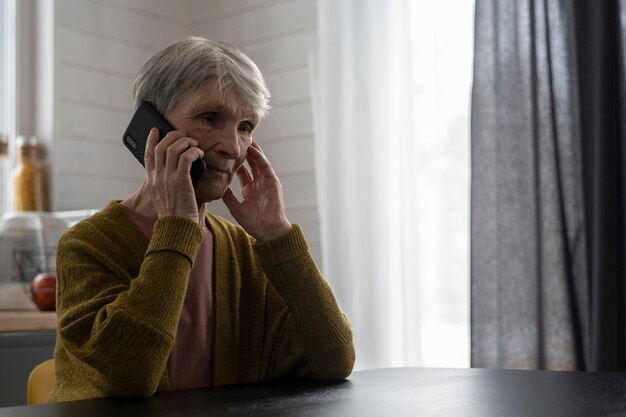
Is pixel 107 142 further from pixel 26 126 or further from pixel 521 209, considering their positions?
pixel 521 209

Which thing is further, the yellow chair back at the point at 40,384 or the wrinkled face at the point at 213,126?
the yellow chair back at the point at 40,384

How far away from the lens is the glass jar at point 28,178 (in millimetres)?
2975

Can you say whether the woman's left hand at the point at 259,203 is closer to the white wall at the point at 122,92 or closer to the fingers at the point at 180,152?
the fingers at the point at 180,152


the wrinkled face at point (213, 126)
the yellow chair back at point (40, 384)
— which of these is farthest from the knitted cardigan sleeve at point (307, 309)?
the yellow chair back at point (40, 384)

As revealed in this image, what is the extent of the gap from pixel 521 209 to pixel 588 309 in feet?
1.13

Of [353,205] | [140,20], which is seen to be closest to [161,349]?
[353,205]

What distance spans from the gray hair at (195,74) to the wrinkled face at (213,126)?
0.01 metres

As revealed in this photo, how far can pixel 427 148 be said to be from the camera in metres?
2.82

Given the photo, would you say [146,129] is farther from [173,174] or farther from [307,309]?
[307,309]

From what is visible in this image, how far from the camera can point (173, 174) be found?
3.98 ft

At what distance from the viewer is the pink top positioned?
4.14ft

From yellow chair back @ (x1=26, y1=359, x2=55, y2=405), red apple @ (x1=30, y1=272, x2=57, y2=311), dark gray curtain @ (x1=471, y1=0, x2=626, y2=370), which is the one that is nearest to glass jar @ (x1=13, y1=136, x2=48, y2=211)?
red apple @ (x1=30, y1=272, x2=57, y2=311)

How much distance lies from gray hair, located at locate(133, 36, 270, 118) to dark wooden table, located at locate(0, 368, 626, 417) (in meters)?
0.42

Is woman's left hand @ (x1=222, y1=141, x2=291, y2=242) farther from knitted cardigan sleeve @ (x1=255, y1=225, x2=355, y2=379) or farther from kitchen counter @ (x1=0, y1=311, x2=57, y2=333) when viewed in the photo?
kitchen counter @ (x1=0, y1=311, x2=57, y2=333)
